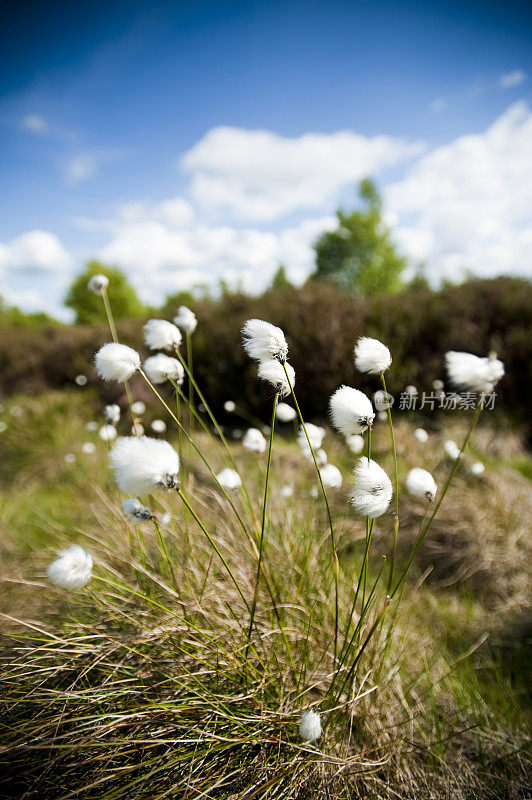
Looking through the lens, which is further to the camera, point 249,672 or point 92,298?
point 92,298

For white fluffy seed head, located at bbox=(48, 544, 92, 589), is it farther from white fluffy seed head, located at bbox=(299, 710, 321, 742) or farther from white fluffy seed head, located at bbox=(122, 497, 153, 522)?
white fluffy seed head, located at bbox=(299, 710, 321, 742)

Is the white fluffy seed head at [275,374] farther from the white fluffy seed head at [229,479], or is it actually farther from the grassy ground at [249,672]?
the white fluffy seed head at [229,479]

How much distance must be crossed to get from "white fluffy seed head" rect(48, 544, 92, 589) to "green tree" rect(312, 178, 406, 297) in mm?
18545

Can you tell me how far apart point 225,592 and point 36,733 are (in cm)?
63

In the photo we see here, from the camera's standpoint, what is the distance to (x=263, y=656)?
4.22 feet

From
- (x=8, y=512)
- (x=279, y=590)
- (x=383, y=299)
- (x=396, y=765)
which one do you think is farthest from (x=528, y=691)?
(x=383, y=299)

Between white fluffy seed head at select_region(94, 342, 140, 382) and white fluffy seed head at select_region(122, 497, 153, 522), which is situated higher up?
white fluffy seed head at select_region(94, 342, 140, 382)

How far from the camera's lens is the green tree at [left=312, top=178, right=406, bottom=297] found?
18.5 m

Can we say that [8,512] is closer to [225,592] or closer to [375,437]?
[225,592]

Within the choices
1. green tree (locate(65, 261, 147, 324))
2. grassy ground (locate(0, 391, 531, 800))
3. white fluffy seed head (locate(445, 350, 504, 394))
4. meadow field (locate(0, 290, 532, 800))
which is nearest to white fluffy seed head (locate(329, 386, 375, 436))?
meadow field (locate(0, 290, 532, 800))

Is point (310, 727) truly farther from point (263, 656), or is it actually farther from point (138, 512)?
point (138, 512)

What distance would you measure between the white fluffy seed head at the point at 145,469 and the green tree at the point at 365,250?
18.5m

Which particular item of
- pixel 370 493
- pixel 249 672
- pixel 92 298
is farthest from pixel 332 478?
pixel 92 298

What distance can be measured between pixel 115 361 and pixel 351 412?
2.06 ft
